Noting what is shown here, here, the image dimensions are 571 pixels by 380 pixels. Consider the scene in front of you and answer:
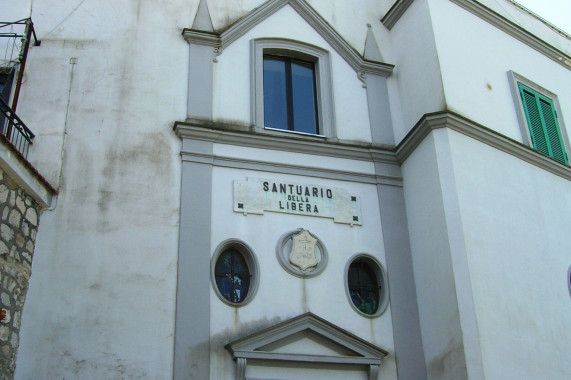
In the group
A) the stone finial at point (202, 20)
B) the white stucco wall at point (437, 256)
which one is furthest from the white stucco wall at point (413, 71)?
the stone finial at point (202, 20)

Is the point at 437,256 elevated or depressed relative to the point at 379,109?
depressed

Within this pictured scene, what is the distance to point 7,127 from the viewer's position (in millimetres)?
11102

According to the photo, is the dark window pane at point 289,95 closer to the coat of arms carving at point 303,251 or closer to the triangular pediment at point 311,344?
the coat of arms carving at point 303,251

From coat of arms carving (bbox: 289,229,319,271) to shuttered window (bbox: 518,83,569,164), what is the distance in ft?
16.9

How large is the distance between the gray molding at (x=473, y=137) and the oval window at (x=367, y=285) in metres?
2.24

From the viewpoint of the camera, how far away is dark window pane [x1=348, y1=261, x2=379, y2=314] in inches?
479

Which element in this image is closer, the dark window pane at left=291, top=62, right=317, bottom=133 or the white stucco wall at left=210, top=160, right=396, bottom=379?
the white stucco wall at left=210, top=160, right=396, bottom=379

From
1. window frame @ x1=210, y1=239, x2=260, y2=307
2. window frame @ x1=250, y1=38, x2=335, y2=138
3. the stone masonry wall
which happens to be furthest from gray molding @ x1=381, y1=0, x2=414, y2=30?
the stone masonry wall

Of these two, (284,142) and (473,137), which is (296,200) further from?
(473,137)

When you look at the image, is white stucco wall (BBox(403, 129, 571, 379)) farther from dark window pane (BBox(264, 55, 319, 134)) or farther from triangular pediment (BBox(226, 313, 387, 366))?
dark window pane (BBox(264, 55, 319, 134))

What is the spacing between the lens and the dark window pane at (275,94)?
533 inches

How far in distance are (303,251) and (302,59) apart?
441 centimetres

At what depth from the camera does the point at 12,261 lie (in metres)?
9.91

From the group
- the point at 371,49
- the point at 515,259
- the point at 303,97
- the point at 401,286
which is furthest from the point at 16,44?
the point at 515,259
